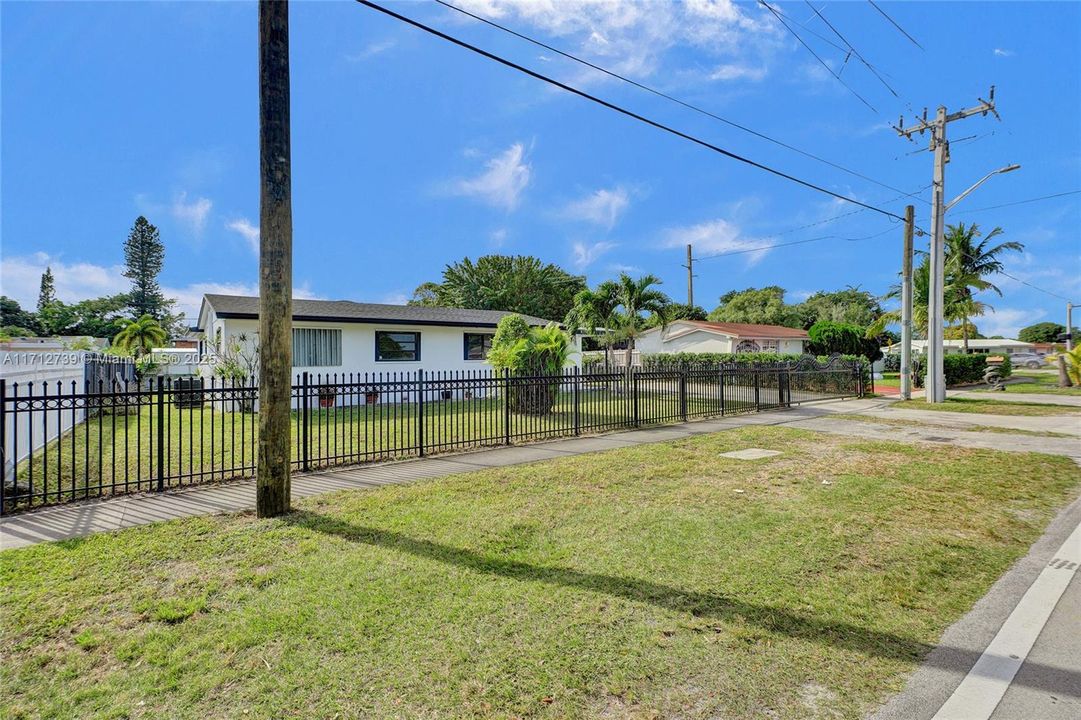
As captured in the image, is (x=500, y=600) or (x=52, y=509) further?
Answer: (x=52, y=509)

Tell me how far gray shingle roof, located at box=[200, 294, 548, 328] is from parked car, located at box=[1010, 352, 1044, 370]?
5136 cm

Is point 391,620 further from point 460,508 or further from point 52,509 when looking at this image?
point 52,509

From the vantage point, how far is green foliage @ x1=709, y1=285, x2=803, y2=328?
50.8 m

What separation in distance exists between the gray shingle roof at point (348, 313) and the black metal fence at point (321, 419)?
137 inches

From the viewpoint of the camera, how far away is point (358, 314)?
1828cm

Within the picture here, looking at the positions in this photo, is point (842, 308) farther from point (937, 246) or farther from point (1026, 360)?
point (937, 246)

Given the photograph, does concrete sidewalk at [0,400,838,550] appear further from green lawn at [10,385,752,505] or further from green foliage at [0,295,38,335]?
green foliage at [0,295,38,335]

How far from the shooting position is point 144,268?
55.2m

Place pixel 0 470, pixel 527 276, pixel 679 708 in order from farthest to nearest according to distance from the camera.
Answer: pixel 527 276 → pixel 0 470 → pixel 679 708

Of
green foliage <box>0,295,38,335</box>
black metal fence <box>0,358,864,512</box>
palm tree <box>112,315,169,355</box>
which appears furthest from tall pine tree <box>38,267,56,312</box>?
black metal fence <box>0,358,864,512</box>

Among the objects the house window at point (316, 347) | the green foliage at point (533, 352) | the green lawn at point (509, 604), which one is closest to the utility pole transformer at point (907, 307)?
the green foliage at point (533, 352)

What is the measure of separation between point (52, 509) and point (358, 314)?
1304 cm

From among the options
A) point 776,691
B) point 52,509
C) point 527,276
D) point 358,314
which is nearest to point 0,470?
point 52,509

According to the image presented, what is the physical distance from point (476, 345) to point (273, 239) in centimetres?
1594
